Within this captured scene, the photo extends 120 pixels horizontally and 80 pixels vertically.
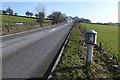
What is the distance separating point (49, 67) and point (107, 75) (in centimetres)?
229

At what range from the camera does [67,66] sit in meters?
9.28

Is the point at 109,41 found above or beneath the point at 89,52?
beneath

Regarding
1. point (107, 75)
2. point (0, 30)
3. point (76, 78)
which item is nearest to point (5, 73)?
point (76, 78)

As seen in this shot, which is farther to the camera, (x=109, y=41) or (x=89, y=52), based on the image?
(x=109, y=41)

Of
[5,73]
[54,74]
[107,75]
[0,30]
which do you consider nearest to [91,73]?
[107,75]

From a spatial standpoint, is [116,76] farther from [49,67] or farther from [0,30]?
[0,30]

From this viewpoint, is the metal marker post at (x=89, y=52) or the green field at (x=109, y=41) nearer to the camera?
the metal marker post at (x=89, y=52)

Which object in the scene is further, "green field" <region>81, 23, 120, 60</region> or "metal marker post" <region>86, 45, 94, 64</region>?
"green field" <region>81, 23, 120, 60</region>

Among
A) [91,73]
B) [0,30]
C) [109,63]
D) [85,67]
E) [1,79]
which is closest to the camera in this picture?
[1,79]

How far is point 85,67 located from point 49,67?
57.5 inches

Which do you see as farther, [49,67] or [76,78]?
[49,67]

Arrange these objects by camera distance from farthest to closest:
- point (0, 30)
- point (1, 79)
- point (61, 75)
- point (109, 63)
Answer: point (0, 30) → point (109, 63) → point (61, 75) → point (1, 79)

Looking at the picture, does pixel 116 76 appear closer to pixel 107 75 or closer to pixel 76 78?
pixel 107 75

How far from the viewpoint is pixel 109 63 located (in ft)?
36.8
